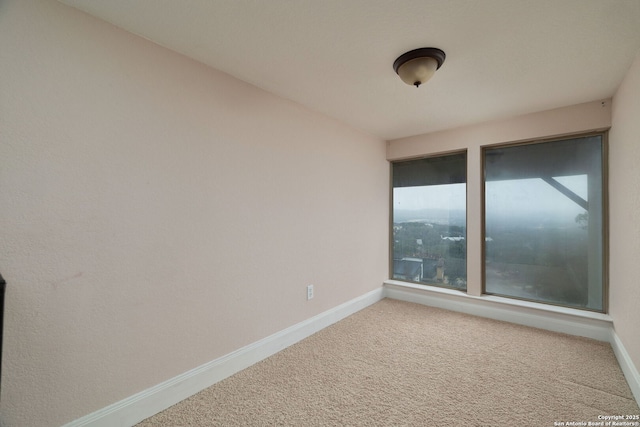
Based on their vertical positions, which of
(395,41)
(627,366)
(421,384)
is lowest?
(421,384)

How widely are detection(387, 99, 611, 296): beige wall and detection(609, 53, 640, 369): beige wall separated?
0.21 meters

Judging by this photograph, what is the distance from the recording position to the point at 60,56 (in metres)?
1.38

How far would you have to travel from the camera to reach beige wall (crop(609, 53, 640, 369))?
6.09 ft

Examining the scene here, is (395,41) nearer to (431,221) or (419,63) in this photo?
(419,63)

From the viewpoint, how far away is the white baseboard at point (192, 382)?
59.3 inches

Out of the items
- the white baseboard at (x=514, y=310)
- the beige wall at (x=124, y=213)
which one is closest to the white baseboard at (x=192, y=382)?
the beige wall at (x=124, y=213)

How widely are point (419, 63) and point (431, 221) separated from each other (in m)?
2.41

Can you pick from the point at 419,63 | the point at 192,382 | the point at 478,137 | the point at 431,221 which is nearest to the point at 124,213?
the point at 192,382

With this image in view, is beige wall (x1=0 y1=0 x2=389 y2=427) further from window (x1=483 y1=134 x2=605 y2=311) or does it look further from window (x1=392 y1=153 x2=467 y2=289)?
window (x1=483 y1=134 x2=605 y2=311)

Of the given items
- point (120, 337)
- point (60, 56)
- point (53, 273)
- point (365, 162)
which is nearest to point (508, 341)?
point (365, 162)

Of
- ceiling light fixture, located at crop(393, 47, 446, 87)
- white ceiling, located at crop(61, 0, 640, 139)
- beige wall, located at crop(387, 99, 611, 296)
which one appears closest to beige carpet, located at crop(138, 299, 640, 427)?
beige wall, located at crop(387, 99, 611, 296)

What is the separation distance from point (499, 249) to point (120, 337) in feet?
12.0

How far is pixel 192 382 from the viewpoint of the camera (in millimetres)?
1845

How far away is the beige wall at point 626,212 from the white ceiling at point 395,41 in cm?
26
